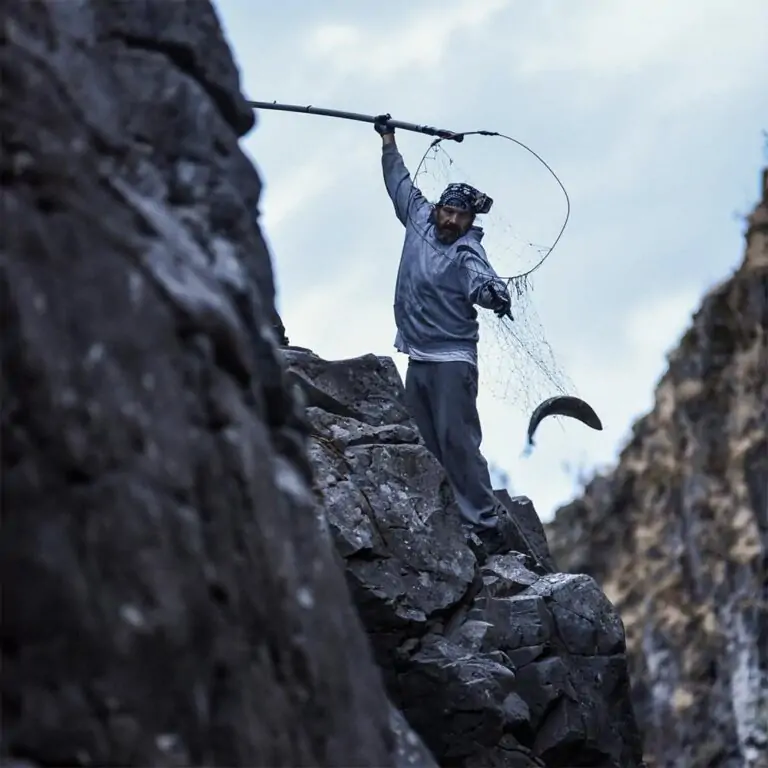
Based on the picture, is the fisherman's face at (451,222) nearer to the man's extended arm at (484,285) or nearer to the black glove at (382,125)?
the man's extended arm at (484,285)

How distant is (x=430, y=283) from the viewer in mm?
13031

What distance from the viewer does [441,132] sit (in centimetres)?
1170

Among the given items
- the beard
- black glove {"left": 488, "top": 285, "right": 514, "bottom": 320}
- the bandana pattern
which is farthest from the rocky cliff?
the beard

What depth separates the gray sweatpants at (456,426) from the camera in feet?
42.8

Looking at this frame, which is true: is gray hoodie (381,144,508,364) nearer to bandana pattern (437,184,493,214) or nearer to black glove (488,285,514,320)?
bandana pattern (437,184,493,214)

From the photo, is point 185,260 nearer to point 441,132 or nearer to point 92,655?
point 92,655

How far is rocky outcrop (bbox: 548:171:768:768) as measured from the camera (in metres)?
31.6

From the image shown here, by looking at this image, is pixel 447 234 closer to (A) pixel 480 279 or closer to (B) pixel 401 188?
(B) pixel 401 188

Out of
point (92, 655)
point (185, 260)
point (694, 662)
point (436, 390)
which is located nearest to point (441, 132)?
point (436, 390)

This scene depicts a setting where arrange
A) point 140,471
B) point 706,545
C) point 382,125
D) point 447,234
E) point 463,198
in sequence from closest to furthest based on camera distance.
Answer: point 140,471, point 382,125, point 463,198, point 447,234, point 706,545

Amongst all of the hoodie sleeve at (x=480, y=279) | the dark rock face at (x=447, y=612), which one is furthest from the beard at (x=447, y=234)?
the dark rock face at (x=447, y=612)

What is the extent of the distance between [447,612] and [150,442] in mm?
5706

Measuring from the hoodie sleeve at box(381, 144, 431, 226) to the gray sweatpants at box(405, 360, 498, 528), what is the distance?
1179 mm

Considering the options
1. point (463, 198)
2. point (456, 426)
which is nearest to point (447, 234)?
point (463, 198)
